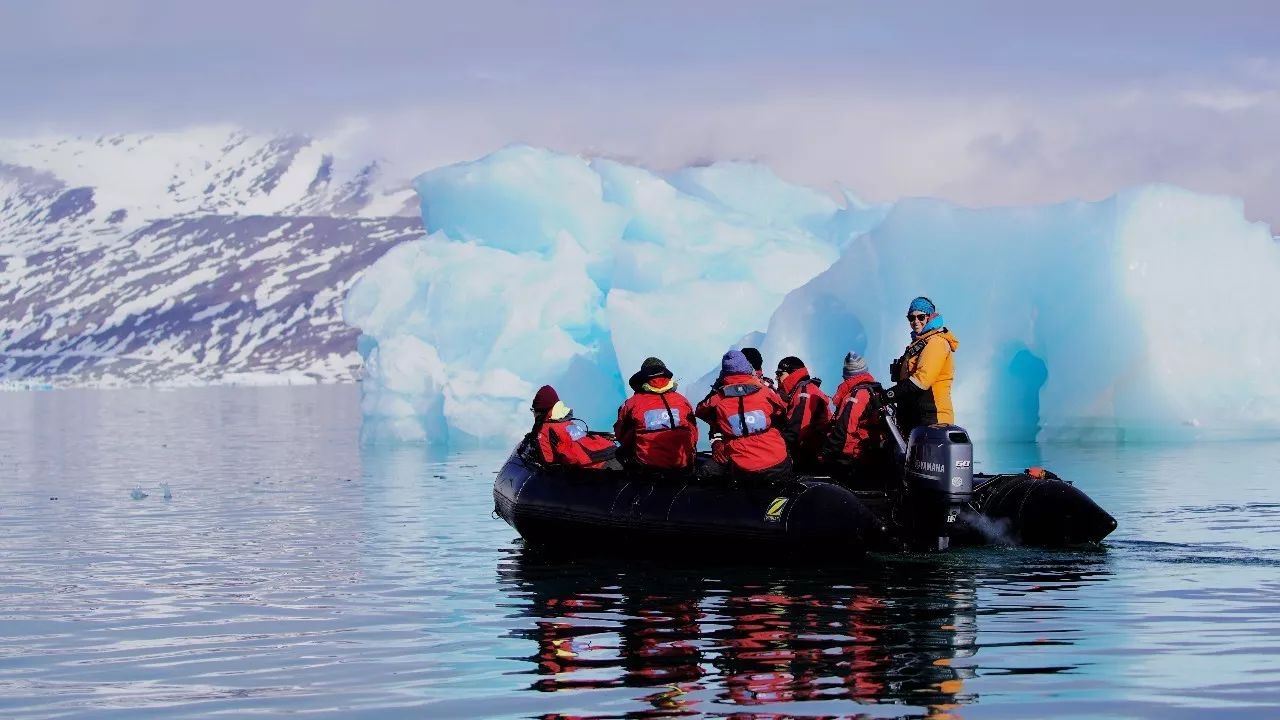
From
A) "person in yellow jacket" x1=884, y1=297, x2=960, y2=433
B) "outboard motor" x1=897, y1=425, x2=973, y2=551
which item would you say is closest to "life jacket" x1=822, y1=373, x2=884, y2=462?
"person in yellow jacket" x1=884, y1=297, x2=960, y2=433

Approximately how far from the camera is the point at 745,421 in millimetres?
14398

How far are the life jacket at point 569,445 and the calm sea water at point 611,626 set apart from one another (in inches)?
41.1

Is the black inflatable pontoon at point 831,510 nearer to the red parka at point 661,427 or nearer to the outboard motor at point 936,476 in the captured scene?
the outboard motor at point 936,476

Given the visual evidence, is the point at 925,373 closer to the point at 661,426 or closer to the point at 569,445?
the point at 661,426

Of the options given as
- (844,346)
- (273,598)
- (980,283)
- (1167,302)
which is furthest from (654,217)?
(273,598)

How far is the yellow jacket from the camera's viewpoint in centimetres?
1394

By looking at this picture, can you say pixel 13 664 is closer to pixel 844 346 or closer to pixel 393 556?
pixel 393 556

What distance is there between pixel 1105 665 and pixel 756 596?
3.65 m

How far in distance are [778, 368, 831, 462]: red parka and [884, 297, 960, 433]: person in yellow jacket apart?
1.89m

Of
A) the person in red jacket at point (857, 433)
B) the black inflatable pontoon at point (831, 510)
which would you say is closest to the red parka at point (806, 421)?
the person in red jacket at point (857, 433)

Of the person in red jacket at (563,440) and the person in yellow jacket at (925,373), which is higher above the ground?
the person in yellow jacket at (925,373)

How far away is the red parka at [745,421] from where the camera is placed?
47.1ft

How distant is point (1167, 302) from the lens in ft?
101

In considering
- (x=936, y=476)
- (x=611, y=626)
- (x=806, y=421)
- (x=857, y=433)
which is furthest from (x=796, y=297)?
(x=611, y=626)
